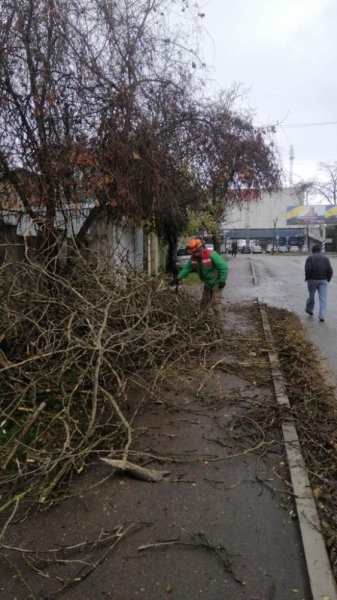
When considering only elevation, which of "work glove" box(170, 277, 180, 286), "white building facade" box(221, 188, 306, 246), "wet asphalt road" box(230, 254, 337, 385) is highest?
"white building facade" box(221, 188, 306, 246)

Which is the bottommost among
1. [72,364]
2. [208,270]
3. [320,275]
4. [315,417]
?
[315,417]

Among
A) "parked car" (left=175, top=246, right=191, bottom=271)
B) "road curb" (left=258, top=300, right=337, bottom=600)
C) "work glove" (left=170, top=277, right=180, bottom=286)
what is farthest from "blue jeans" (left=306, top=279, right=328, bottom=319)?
"parked car" (left=175, top=246, right=191, bottom=271)

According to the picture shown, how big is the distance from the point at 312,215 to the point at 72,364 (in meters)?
61.4

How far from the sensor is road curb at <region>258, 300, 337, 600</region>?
2516mm

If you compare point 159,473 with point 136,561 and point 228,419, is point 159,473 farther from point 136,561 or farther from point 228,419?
point 228,419

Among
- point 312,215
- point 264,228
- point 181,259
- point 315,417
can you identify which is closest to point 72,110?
point 315,417

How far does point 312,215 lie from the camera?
61.4m

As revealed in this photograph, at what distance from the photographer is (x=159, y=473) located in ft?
11.9

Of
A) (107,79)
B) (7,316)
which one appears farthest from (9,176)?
(7,316)

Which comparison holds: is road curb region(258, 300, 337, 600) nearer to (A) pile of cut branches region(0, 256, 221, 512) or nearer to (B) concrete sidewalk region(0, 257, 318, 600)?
(B) concrete sidewalk region(0, 257, 318, 600)

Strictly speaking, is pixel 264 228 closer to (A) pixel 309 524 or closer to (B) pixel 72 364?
(B) pixel 72 364

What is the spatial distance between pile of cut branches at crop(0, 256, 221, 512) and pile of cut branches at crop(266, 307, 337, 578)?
4.43ft

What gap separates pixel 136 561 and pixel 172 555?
0.22 metres

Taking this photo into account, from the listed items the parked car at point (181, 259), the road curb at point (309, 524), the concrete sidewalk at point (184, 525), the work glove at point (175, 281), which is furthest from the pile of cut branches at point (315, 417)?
the parked car at point (181, 259)
